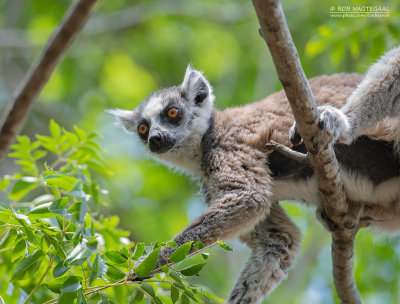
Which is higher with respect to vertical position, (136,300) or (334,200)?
(334,200)

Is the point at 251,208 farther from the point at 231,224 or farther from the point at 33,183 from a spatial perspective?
the point at 33,183


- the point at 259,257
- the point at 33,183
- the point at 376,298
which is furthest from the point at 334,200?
the point at 376,298

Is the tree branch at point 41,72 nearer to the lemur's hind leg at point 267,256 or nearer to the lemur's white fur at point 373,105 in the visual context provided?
the lemur's white fur at point 373,105

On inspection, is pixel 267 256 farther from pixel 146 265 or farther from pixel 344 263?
pixel 146 265

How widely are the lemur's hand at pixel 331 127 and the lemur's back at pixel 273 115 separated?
2.53 feet

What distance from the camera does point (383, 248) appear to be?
341 inches

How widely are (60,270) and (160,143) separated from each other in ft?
9.86

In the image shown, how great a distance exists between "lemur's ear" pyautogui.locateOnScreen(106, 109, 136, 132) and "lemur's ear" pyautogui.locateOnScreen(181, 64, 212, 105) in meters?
0.89

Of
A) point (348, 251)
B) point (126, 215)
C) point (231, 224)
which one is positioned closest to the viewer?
point (231, 224)

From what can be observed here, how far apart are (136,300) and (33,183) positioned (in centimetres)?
173

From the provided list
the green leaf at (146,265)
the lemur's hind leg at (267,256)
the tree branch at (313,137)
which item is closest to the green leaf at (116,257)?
the green leaf at (146,265)

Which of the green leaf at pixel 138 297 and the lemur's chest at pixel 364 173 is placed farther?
the lemur's chest at pixel 364 173

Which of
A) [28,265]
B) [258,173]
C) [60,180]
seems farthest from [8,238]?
[258,173]

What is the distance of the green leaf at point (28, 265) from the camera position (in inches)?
119
